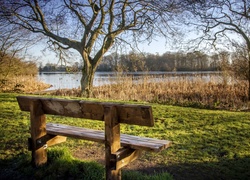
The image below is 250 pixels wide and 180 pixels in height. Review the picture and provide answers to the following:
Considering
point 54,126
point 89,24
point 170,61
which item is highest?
point 89,24

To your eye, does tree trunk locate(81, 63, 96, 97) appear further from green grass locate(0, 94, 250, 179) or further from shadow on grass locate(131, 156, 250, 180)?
shadow on grass locate(131, 156, 250, 180)

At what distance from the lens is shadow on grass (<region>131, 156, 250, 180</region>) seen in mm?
2963

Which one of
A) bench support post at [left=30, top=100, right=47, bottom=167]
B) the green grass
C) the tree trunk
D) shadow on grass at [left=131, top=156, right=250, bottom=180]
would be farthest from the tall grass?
shadow on grass at [left=131, top=156, right=250, bottom=180]

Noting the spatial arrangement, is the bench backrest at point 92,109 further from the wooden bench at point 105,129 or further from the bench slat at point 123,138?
the bench slat at point 123,138

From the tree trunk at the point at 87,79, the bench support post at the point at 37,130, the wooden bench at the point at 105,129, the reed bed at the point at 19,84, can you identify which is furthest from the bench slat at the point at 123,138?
the reed bed at the point at 19,84

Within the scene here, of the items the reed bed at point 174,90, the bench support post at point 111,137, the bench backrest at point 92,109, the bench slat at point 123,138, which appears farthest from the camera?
the reed bed at point 174,90

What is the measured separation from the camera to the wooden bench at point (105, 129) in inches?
92.0

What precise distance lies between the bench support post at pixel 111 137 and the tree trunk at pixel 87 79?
11.0m

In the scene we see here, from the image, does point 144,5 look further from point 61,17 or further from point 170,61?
point 170,61

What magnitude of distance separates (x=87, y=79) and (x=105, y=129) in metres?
11.2

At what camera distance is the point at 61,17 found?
12.8 meters

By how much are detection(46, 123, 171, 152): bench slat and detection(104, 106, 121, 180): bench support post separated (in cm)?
23

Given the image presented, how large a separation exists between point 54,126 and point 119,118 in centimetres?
150

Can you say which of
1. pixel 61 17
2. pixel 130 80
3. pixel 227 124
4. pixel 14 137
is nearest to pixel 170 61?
pixel 130 80
